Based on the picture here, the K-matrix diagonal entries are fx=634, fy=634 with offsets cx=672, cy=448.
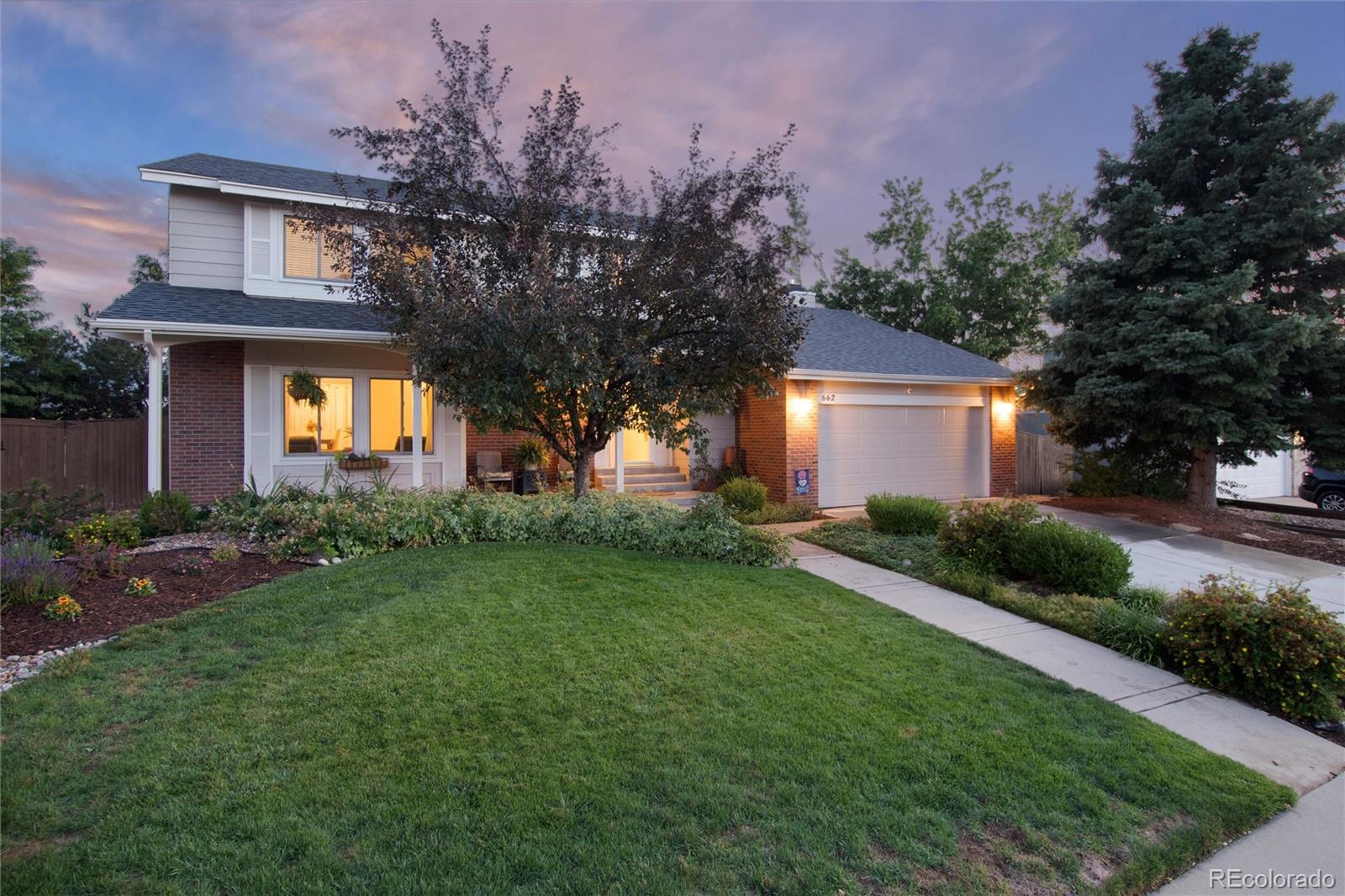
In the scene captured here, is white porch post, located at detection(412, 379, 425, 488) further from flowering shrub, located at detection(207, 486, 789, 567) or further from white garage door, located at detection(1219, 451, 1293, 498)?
white garage door, located at detection(1219, 451, 1293, 498)

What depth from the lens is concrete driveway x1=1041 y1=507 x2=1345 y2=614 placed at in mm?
7346

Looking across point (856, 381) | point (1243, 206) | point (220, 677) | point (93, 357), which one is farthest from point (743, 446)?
point (93, 357)

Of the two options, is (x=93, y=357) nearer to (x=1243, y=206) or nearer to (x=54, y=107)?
(x=54, y=107)

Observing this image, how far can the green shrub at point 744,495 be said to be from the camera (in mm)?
11164

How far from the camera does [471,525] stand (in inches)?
294

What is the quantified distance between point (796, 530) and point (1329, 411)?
9258mm

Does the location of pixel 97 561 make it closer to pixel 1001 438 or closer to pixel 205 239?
pixel 205 239

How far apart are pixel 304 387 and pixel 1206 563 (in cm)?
1322

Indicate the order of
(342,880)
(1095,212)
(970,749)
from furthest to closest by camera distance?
(1095,212) < (970,749) < (342,880)

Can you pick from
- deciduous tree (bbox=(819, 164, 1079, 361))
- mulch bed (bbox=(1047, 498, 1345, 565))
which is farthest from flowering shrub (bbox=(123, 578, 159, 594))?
deciduous tree (bbox=(819, 164, 1079, 361))

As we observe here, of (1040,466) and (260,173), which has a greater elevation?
(260,173)

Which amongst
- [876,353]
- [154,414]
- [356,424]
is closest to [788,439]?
[876,353]

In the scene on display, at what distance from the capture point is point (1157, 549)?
8977mm

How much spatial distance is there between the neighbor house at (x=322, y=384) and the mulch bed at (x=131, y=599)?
3582 millimetres
